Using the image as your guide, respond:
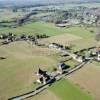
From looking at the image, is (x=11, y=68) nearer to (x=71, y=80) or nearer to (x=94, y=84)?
(x=71, y=80)

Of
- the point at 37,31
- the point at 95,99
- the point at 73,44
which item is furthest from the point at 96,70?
the point at 37,31

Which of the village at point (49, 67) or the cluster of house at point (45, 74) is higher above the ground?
the cluster of house at point (45, 74)

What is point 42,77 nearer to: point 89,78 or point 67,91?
point 67,91

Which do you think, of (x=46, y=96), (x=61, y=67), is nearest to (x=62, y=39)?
(x=61, y=67)

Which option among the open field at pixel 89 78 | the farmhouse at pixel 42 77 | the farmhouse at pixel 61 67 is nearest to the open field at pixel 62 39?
the farmhouse at pixel 61 67

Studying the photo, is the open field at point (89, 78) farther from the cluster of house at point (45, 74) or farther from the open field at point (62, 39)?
the open field at point (62, 39)

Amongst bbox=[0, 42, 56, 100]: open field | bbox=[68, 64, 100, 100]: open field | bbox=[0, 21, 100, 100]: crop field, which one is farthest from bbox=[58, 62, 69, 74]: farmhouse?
bbox=[68, 64, 100, 100]: open field
